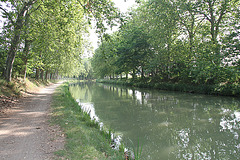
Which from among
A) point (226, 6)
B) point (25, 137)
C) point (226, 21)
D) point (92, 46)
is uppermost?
point (226, 6)

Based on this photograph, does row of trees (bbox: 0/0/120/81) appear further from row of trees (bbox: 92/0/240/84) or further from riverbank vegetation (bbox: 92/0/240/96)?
row of trees (bbox: 92/0/240/84)

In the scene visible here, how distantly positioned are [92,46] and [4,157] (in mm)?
14389

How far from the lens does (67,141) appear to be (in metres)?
4.16

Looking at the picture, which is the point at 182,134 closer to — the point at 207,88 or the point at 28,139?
the point at 28,139

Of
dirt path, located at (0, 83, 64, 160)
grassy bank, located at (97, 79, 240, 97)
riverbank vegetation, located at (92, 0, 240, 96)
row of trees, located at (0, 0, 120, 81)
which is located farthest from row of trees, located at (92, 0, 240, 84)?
dirt path, located at (0, 83, 64, 160)

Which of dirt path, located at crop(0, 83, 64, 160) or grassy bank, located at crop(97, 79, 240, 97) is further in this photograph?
grassy bank, located at crop(97, 79, 240, 97)

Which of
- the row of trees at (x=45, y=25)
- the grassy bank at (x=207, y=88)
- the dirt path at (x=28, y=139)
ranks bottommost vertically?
the dirt path at (x=28, y=139)

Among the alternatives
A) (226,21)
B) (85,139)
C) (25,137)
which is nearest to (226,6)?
(226,21)

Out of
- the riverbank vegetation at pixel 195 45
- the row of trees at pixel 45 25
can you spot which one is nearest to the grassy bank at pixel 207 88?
the riverbank vegetation at pixel 195 45

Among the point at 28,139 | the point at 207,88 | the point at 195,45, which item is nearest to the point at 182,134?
the point at 28,139

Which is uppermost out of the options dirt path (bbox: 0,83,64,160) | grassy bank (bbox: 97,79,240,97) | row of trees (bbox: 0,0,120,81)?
row of trees (bbox: 0,0,120,81)

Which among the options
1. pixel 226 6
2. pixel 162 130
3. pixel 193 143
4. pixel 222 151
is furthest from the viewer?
pixel 226 6

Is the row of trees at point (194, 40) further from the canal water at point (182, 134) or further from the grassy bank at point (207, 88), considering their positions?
the canal water at point (182, 134)

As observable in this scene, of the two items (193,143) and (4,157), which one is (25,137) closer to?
(4,157)
